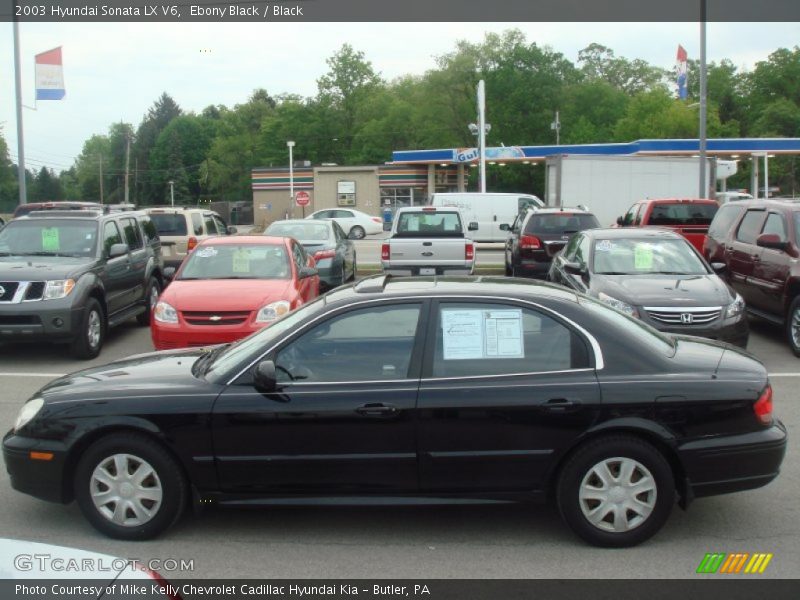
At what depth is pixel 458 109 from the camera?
79500mm

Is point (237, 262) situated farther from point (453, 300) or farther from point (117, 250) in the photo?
point (453, 300)

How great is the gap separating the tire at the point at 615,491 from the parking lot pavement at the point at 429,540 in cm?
12

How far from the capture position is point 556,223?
17828 millimetres

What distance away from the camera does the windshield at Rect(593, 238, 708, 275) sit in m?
10.9

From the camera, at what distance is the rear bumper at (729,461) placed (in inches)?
193

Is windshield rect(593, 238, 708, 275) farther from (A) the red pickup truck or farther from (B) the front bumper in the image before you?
(B) the front bumper

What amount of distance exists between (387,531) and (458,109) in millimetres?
76872

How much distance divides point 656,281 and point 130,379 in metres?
Answer: 7.02

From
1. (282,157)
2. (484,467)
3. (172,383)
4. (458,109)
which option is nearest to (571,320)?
(484,467)

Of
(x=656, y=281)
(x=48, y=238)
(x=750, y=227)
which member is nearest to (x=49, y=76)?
(x=48, y=238)

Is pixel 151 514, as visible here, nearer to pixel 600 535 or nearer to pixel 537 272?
pixel 600 535

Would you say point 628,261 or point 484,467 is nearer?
point 484,467

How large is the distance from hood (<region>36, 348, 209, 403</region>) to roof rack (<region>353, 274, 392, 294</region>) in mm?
1183

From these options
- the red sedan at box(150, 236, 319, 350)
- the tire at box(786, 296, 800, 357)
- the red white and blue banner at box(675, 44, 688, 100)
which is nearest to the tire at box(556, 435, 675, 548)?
the red sedan at box(150, 236, 319, 350)
